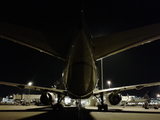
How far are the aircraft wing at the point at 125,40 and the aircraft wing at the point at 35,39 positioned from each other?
1787 mm

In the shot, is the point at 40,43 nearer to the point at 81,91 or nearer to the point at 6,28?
the point at 6,28

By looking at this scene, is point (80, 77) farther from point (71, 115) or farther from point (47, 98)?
point (47, 98)

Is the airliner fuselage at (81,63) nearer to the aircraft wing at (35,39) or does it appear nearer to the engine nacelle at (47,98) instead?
the aircraft wing at (35,39)

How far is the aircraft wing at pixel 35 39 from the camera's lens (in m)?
6.40

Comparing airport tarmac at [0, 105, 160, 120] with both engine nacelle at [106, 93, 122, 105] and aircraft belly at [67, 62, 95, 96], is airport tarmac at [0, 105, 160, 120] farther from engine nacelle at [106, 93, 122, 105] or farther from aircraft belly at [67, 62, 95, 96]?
engine nacelle at [106, 93, 122, 105]

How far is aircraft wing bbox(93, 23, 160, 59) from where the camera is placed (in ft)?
21.5

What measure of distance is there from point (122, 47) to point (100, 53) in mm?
1110

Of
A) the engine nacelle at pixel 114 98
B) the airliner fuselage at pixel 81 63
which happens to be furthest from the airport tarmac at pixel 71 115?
the engine nacelle at pixel 114 98

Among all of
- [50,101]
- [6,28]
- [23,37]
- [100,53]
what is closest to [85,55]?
[100,53]

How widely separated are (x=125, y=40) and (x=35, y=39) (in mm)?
4189

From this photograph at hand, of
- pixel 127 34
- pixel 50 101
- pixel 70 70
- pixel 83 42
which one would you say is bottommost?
pixel 50 101

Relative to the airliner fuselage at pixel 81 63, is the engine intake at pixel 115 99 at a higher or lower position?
lower

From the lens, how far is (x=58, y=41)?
318 inches

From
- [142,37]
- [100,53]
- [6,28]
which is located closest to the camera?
[6,28]
